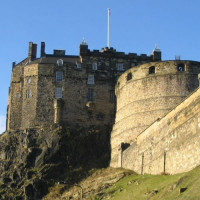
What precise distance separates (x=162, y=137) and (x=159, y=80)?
38.6 feet

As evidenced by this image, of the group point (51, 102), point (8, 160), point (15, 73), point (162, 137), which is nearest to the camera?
point (162, 137)

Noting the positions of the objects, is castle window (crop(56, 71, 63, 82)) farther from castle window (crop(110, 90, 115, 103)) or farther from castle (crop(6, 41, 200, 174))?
castle window (crop(110, 90, 115, 103))

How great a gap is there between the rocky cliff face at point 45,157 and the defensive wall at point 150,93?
2.46 metres

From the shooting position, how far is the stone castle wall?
3303 cm

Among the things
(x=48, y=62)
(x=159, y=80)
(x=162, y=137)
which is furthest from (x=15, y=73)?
(x=162, y=137)

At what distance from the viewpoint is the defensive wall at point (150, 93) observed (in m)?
48.7

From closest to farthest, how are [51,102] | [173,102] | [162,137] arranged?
[162,137] → [173,102] → [51,102]

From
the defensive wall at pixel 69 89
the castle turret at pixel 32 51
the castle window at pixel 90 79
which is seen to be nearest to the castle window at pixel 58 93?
the defensive wall at pixel 69 89

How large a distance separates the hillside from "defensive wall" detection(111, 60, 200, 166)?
148 inches

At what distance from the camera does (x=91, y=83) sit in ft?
187

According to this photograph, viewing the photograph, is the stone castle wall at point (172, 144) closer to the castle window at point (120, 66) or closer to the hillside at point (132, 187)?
the hillside at point (132, 187)

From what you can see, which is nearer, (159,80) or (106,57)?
(159,80)

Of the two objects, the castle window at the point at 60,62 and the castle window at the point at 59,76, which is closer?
the castle window at the point at 59,76

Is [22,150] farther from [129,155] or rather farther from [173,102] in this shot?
[173,102]
